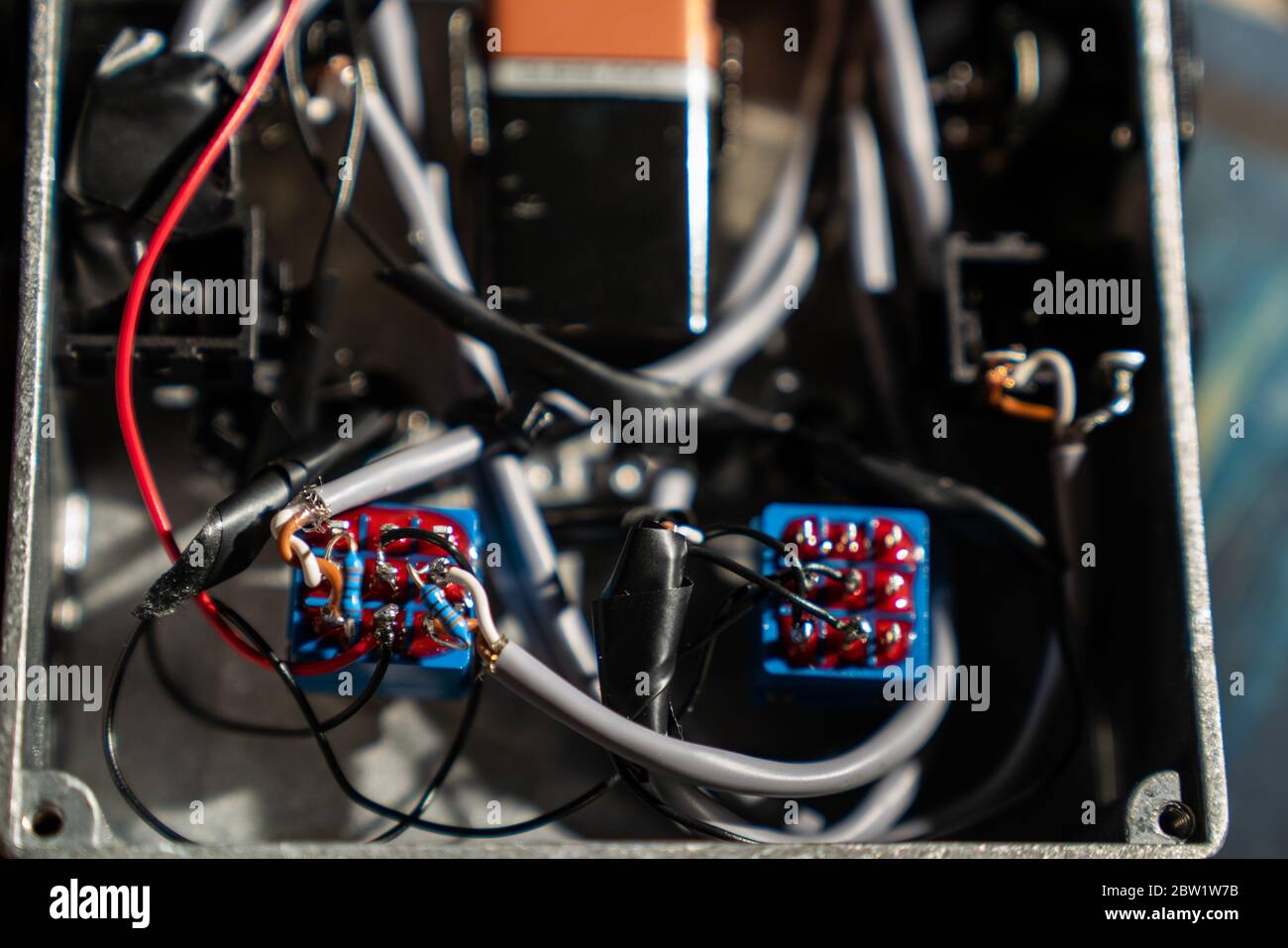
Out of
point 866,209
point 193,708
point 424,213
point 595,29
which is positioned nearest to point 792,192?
point 866,209

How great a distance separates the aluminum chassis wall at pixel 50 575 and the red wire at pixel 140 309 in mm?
63

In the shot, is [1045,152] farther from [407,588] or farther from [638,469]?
[407,588]

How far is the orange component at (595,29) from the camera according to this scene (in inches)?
38.8

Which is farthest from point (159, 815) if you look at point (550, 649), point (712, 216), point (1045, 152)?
point (1045, 152)

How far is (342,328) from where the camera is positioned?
1059 mm

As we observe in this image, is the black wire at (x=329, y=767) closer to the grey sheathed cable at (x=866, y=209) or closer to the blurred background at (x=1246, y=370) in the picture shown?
the grey sheathed cable at (x=866, y=209)

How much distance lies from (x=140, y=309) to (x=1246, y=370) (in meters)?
1.06

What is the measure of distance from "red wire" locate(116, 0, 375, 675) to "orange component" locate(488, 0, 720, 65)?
0.59ft

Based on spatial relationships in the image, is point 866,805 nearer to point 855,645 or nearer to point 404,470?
point 855,645

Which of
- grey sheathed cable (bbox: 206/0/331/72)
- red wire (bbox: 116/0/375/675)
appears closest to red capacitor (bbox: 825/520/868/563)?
red wire (bbox: 116/0/375/675)

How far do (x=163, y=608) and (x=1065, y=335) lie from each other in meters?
0.74

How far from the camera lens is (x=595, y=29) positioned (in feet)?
3.24

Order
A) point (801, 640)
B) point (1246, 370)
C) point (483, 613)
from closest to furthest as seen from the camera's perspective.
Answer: point (483, 613), point (801, 640), point (1246, 370)

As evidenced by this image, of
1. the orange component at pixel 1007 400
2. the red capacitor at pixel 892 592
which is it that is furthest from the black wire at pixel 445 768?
the orange component at pixel 1007 400
